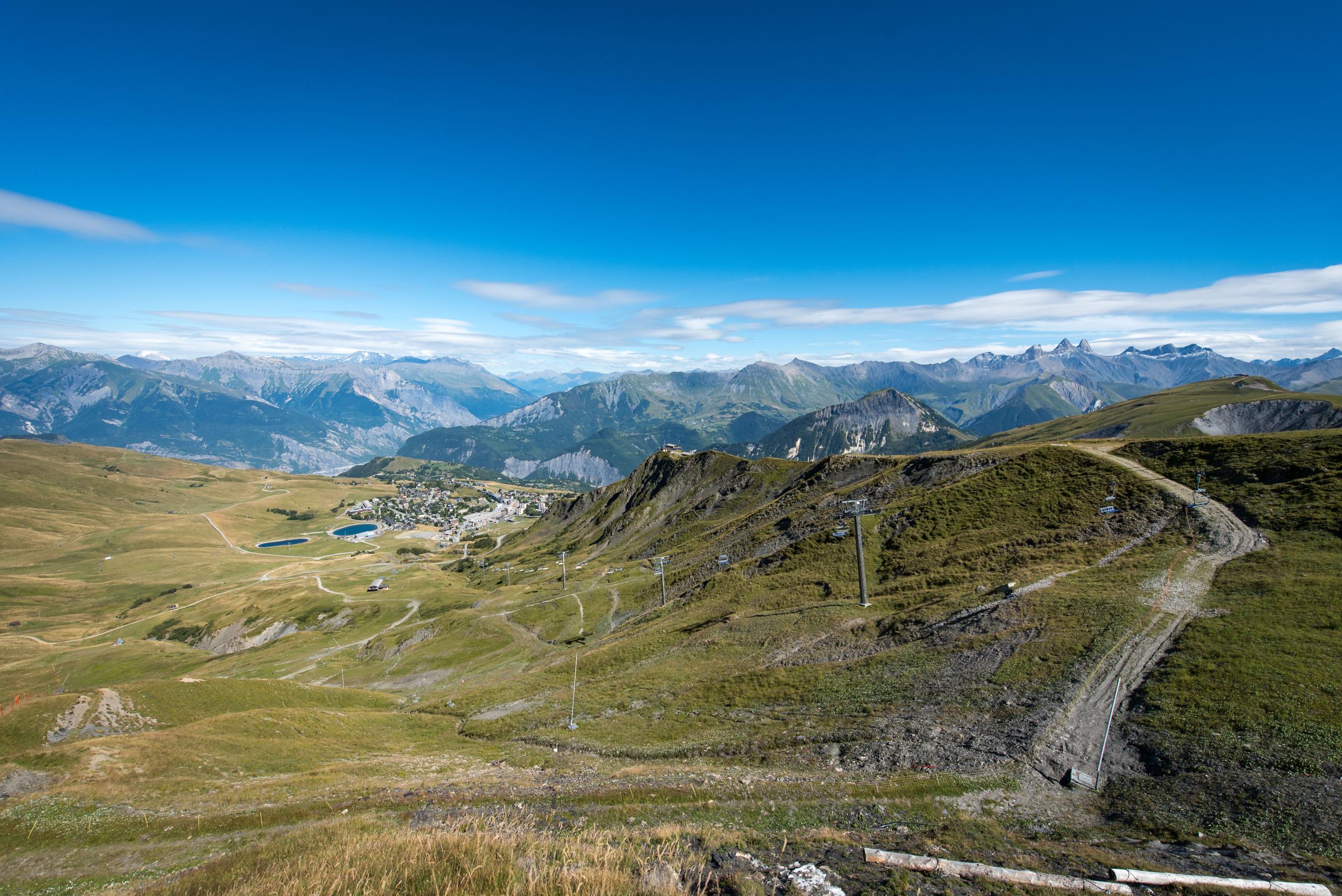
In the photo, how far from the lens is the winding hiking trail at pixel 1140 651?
77.0 ft

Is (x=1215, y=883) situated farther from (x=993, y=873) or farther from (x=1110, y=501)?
(x=1110, y=501)

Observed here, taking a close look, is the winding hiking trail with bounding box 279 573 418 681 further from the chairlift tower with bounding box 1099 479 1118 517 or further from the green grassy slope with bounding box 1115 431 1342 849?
the chairlift tower with bounding box 1099 479 1118 517

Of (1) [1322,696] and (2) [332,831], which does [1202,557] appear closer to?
(1) [1322,696]

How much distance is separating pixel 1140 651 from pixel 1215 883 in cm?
2087

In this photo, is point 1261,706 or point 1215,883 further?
point 1261,706

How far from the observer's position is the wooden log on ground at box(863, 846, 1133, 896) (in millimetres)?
12797

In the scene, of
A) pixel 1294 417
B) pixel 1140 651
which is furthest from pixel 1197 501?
pixel 1294 417

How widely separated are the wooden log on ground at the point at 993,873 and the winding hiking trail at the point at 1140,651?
1129 centimetres

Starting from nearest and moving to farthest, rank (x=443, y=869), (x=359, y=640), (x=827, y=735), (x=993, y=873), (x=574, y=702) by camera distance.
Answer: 1. (x=443, y=869)
2. (x=993, y=873)
3. (x=827, y=735)
4. (x=574, y=702)
5. (x=359, y=640)

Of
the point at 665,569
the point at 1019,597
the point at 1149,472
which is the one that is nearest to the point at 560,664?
the point at 665,569

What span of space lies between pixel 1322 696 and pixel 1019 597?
681 inches

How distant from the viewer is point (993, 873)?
13.5 metres

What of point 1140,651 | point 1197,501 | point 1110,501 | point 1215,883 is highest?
point 1197,501

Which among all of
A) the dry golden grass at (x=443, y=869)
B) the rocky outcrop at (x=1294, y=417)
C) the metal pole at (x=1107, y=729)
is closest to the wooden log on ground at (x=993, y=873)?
the dry golden grass at (x=443, y=869)
